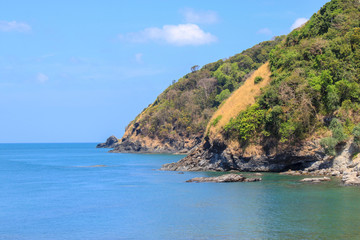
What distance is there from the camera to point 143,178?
194ft

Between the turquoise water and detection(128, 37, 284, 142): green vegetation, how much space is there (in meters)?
77.5

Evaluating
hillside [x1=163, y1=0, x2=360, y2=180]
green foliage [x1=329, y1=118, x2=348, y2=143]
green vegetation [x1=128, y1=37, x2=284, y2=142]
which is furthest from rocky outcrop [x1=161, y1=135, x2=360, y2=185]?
green vegetation [x1=128, y1=37, x2=284, y2=142]

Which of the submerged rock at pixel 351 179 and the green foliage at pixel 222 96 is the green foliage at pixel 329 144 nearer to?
the submerged rock at pixel 351 179

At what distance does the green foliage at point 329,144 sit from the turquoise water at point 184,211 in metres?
5.60

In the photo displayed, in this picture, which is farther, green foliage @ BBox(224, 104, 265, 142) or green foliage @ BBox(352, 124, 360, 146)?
green foliage @ BBox(224, 104, 265, 142)

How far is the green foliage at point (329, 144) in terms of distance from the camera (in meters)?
48.6

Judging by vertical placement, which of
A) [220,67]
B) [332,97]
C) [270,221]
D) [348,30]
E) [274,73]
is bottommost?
[270,221]

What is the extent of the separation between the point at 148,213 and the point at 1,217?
1249 cm

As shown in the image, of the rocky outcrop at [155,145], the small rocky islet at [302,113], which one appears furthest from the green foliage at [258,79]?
the rocky outcrop at [155,145]

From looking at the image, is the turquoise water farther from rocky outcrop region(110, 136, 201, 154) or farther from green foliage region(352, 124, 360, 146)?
rocky outcrop region(110, 136, 201, 154)

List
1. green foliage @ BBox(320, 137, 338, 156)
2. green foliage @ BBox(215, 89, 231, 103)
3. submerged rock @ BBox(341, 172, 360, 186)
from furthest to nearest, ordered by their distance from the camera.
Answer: green foliage @ BBox(215, 89, 231, 103) < green foliage @ BBox(320, 137, 338, 156) < submerged rock @ BBox(341, 172, 360, 186)

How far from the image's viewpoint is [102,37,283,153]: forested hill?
12794 centimetres

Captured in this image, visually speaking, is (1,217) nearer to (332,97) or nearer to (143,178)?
(143,178)

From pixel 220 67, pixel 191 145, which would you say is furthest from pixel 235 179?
pixel 220 67
